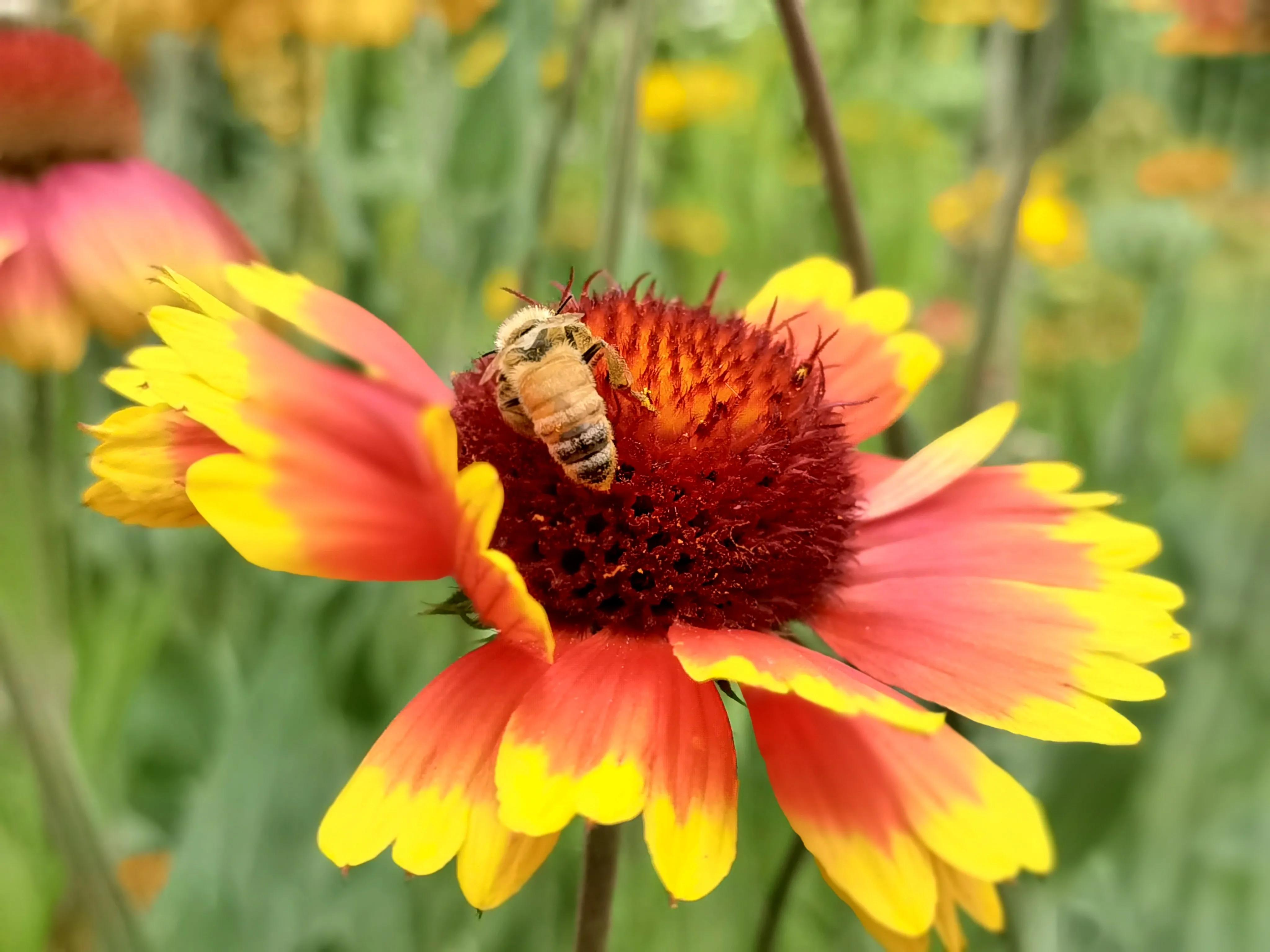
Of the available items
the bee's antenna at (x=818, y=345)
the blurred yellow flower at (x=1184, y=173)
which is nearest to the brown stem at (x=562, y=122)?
the bee's antenna at (x=818, y=345)

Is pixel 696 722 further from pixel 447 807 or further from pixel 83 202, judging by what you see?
pixel 83 202

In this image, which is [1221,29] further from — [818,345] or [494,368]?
[494,368]

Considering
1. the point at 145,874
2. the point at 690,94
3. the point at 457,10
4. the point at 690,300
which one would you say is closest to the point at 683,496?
the point at 145,874

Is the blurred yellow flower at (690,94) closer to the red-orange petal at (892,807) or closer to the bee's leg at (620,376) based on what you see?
the bee's leg at (620,376)

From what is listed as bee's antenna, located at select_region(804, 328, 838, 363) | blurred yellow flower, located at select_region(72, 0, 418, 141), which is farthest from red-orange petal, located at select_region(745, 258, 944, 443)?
blurred yellow flower, located at select_region(72, 0, 418, 141)

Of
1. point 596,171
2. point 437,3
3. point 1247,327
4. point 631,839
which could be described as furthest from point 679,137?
point 631,839

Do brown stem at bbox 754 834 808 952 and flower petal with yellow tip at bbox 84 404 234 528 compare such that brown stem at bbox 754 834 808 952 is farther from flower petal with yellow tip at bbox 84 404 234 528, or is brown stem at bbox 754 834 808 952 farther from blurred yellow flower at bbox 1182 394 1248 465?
blurred yellow flower at bbox 1182 394 1248 465
